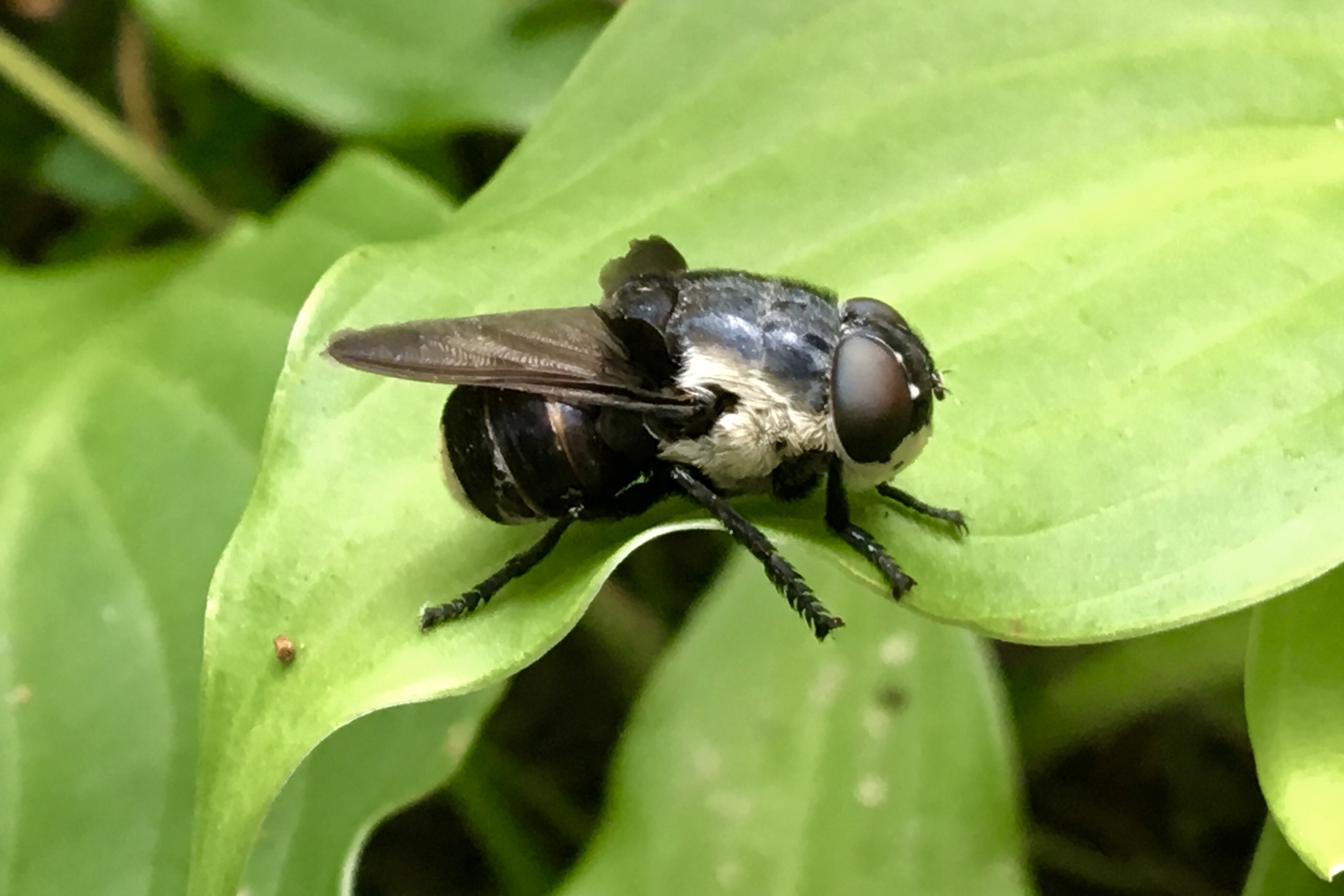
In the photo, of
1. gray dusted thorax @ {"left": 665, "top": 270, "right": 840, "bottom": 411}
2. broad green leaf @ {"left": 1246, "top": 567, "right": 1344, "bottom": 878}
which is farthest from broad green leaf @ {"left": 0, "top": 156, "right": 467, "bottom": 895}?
broad green leaf @ {"left": 1246, "top": 567, "right": 1344, "bottom": 878}

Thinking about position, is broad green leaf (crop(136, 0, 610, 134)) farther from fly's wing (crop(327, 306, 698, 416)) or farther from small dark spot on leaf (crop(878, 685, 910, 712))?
small dark spot on leaf (crop(878, 685, 910, 712))

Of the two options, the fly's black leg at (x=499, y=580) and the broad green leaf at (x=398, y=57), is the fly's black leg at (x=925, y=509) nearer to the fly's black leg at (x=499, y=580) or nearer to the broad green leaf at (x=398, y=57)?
the fly's black leg at (x=499, y=580)

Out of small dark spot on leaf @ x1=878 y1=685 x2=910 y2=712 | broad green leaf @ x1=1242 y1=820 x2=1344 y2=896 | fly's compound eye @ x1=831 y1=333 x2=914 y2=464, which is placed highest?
fly's compound eye @ x1=831 y1=333 x2=914 y2=464

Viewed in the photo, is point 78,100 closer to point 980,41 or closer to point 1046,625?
point 980,41

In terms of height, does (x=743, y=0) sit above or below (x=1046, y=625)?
above

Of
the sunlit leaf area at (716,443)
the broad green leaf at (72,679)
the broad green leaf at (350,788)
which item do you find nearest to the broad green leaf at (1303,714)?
the sunlit leaf area at (716,443)

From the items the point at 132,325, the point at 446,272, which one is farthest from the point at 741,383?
the point at 132,325
